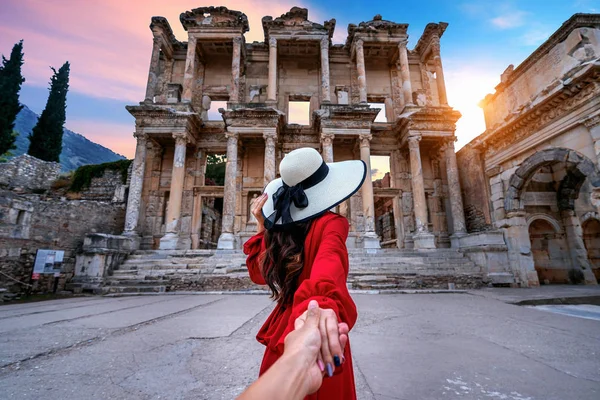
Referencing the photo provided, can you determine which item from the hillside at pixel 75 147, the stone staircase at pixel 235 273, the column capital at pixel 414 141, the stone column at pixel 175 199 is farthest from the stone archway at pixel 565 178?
the hillside at pixel 75 147

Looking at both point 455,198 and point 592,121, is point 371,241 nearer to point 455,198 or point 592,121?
point 455,198

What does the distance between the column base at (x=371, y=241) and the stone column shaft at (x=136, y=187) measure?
9911 millimetres

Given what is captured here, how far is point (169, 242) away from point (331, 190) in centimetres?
1187

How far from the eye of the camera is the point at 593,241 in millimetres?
10938

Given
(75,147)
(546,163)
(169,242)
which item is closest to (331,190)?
(546,163)

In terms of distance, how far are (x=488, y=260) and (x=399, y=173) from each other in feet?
21.0

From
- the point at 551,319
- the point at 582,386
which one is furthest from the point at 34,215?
the point at 551,319

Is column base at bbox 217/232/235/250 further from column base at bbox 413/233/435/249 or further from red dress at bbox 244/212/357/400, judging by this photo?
red dress at bbox 244/212/357/400

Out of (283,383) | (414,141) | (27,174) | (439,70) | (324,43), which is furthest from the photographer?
(27,174)

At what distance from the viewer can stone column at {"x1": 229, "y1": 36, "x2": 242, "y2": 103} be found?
13.7 meters

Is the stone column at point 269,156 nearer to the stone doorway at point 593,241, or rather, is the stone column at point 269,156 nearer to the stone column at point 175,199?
the stone column at point 175,199

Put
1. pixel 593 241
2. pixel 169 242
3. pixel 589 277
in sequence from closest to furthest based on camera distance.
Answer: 1. pixel 589 277
2. pixel 593 241
3. pixel 169 242

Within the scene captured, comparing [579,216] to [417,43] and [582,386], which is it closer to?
[417,43]

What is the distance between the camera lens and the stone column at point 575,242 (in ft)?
35.2
